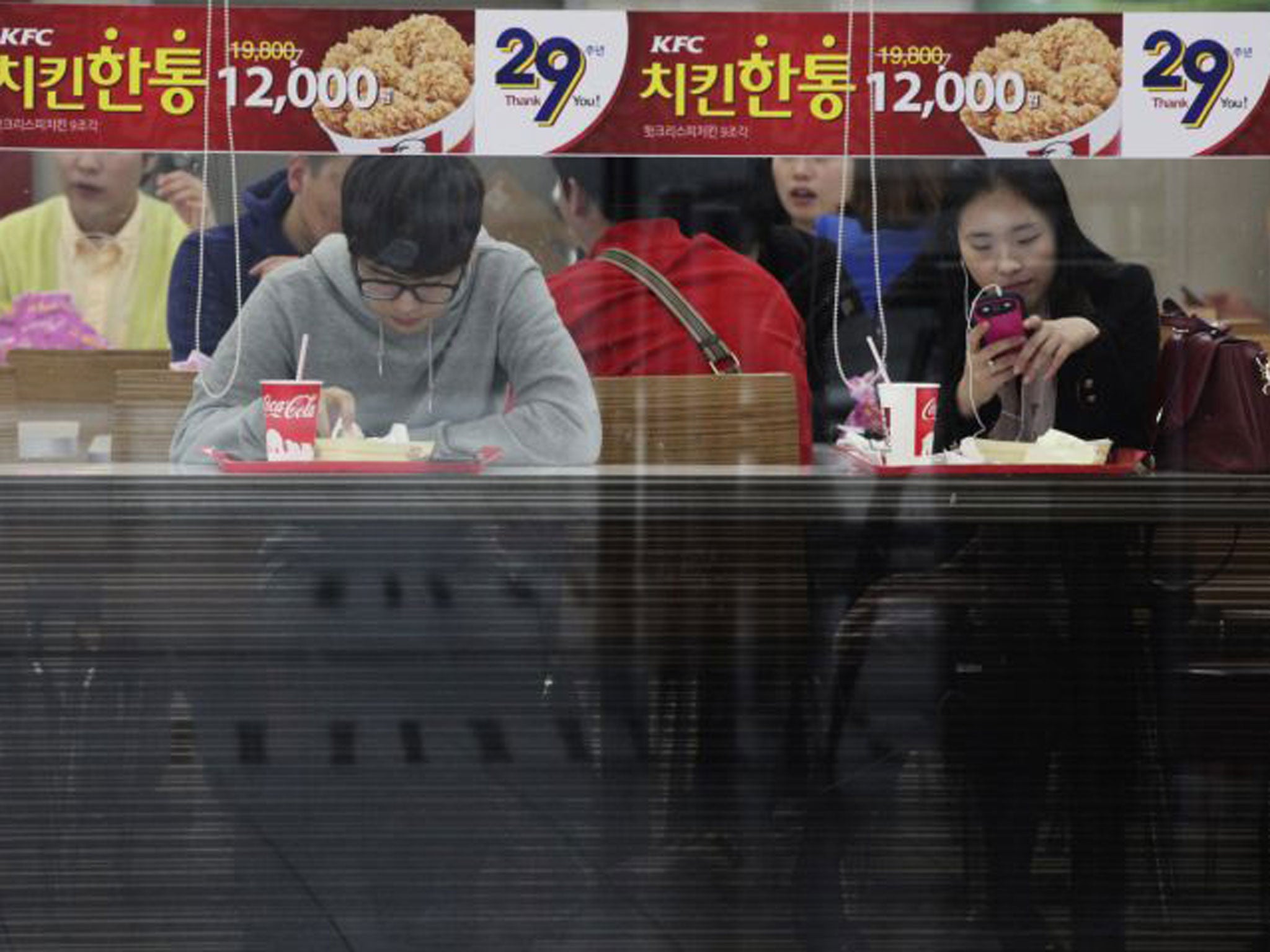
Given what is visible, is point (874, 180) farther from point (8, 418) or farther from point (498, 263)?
point (8, 418)

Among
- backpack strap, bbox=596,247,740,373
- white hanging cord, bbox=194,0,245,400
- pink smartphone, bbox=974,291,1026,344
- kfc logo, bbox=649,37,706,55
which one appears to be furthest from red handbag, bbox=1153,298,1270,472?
white hanging cord, bbox=194,0,245,400

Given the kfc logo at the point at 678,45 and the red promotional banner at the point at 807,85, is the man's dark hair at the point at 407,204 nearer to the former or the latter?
the red promotional banner at the point at 807,85

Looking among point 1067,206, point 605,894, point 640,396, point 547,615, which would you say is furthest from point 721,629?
point 1067,206

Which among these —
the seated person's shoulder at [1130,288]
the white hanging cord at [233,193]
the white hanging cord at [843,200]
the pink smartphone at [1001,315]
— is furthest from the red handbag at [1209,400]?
the white hanging cord at [233,193]

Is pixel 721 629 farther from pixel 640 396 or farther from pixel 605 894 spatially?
pixel 640 396

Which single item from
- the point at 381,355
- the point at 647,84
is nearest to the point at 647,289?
the point at 647,84

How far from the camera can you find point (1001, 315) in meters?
3.20

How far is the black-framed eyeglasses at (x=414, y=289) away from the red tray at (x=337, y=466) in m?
0.58

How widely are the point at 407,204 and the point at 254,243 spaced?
0.89 feet

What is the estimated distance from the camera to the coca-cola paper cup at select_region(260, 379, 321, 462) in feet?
8.80

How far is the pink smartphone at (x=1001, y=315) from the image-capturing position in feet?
10.4

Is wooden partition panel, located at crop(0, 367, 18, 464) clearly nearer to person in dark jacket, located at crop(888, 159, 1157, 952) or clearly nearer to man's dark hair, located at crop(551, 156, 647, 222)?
man's dark hair, located at crop(551, 156, 647, 222)

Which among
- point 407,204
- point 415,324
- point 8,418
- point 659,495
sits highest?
point 407,204

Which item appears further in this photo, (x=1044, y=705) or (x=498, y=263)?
(x=498, y=263)
